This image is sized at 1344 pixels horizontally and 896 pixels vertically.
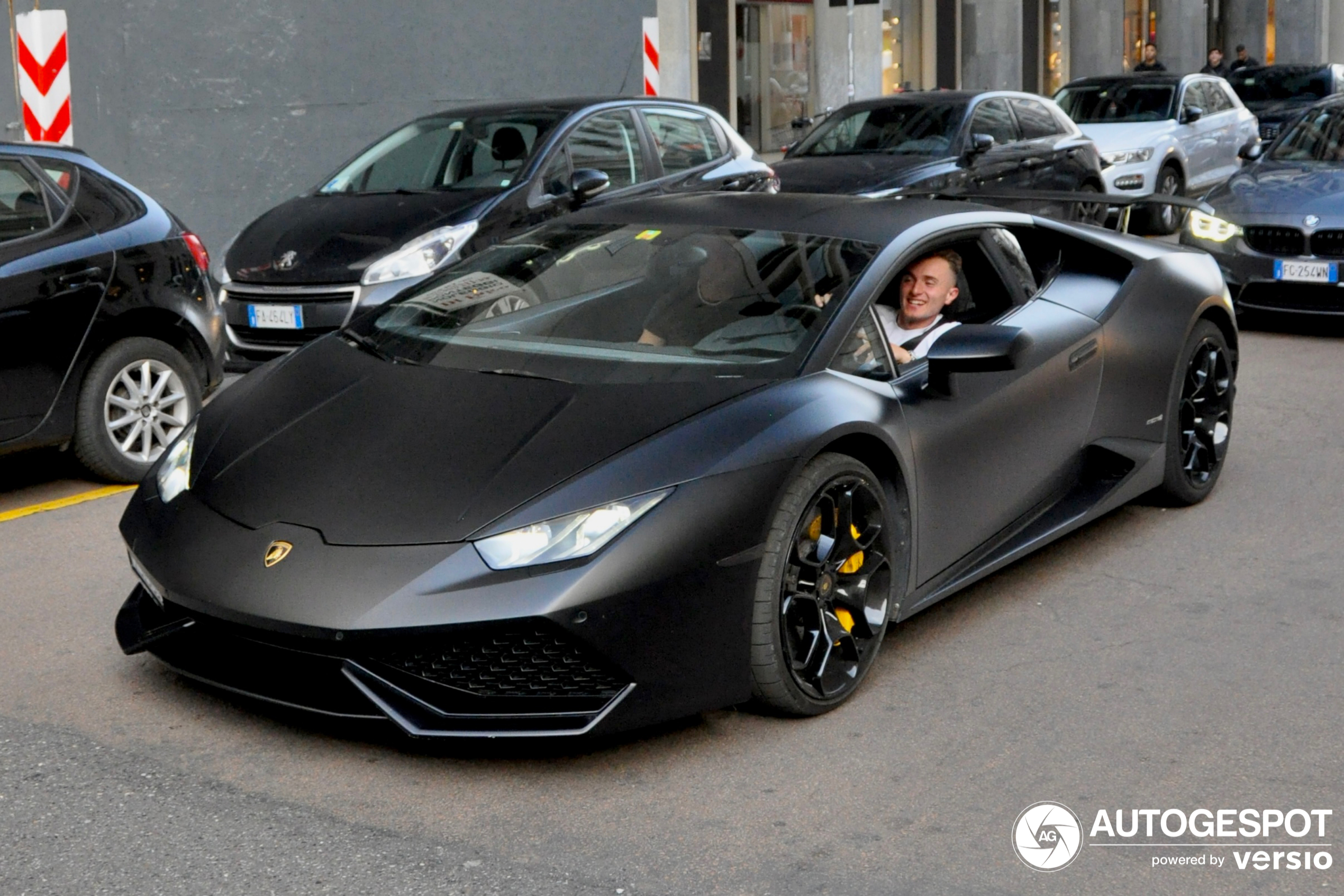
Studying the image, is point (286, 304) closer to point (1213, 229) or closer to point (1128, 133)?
point (1213, 229)

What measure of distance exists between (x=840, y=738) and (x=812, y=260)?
4.64ft

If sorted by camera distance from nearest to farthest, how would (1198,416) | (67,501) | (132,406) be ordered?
(1198,416), (67,501), (132,406)

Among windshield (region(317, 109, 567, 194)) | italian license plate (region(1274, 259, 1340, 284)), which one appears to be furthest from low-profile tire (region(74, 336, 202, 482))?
italian license plate (region(1274, 259, 1340, 284))

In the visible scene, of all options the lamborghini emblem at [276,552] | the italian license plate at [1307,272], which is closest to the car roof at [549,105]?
the italian license plate at [1307,272]

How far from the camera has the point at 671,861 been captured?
3518 mm

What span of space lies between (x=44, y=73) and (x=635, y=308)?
7019 millimetres

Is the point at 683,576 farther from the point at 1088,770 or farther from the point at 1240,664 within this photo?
the point at 1240,664

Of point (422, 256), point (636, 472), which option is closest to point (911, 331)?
point (636, 472)

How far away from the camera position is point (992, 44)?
3077cm

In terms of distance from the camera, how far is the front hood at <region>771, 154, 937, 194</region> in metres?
12.4

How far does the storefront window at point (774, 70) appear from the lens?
2488cm

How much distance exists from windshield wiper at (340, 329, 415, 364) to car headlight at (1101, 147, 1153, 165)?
44.7ft

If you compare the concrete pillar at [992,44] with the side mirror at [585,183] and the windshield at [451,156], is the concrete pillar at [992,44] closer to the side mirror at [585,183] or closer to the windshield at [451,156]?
the windshield at [451,156]

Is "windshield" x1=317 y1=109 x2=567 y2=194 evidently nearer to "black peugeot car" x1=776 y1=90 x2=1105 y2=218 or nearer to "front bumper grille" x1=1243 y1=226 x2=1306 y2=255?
"black peugeot car" x1=776 y1=90 x2=1105 y2=218
